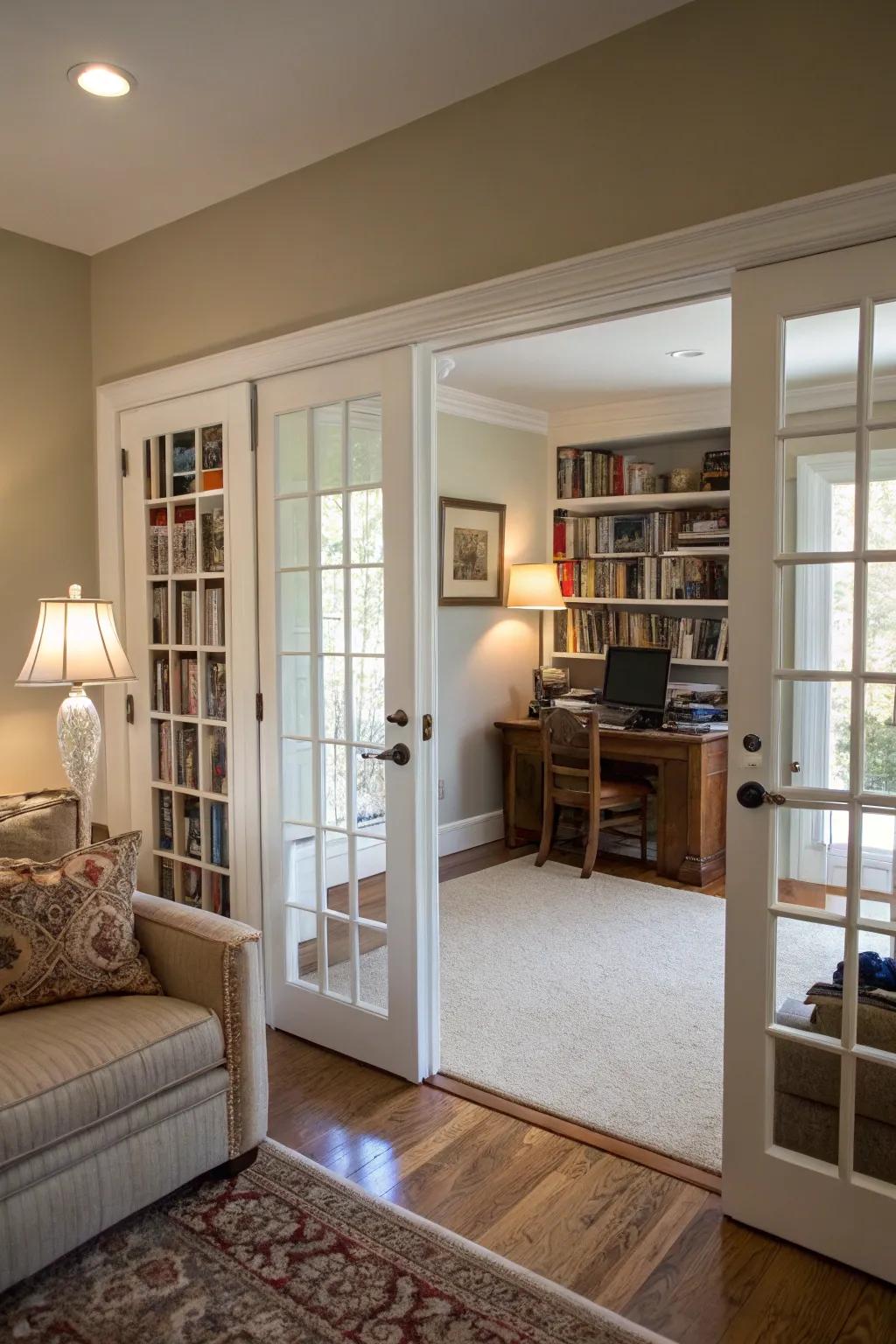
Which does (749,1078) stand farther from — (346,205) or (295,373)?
(346,205)

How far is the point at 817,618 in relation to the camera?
6.59 ft

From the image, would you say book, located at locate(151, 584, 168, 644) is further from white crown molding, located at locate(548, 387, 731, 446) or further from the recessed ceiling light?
white crown molding, located at locate(548, 387, 731, 446)

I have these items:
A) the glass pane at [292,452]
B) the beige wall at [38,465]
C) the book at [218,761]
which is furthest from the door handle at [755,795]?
the beige wall at [38,465]

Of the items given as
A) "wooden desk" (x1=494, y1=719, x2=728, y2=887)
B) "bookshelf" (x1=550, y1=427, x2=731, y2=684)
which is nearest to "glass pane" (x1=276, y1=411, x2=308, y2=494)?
"wooden desk" (x1=494, y1=719, x2=728, y2=887)

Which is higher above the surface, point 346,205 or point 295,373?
point 346,205

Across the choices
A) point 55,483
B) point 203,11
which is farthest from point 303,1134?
point 203,11

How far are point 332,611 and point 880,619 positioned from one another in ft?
5.26

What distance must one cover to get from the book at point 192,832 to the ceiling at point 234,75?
207cm

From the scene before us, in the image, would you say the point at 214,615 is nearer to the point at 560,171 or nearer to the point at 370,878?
the point at 370,878

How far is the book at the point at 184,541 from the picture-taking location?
11.0ft

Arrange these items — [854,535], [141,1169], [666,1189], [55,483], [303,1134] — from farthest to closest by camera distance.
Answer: [55,483], [303,1134], [666,1189], [141,1169], [854,535]

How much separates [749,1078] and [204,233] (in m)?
3.02

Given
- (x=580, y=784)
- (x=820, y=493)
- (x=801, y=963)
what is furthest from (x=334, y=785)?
(x=580, y=784)

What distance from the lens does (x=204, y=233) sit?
321 cm
